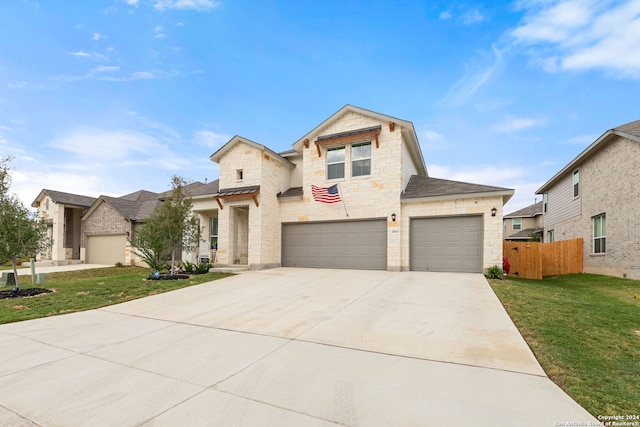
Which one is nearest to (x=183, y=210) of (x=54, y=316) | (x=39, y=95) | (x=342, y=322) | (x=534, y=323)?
(x=54, y=316)

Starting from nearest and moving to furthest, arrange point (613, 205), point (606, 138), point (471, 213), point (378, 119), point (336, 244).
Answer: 1. point (471, 213)
2. point (613, 205)
3. point (606, 138)
4. point (378, 119)
5. point (336, 244)

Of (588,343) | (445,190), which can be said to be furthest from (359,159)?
(588,343)

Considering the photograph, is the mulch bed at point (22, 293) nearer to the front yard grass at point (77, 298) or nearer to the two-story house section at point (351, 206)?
the front yard grass at point (77, 298)

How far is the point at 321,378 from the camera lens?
321 centimetres

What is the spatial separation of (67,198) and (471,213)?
28.5 meters

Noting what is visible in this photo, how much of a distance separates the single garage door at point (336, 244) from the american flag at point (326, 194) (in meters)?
1.21

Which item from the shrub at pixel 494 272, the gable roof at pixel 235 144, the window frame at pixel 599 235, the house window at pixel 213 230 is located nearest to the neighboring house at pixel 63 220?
the house window at pixel 213 230

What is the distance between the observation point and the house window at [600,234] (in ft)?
44.1

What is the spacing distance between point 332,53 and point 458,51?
240 inches

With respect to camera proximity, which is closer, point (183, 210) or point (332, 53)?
point (183, 210)

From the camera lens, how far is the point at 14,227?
887 cm

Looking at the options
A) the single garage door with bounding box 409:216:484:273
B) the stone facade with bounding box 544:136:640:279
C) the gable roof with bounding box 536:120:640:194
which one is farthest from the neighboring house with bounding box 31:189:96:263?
the stone facade with bounding box 544:136:640:279

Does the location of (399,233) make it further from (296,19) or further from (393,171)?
(296,19)

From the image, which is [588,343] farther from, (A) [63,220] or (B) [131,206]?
(A) [63,220]
